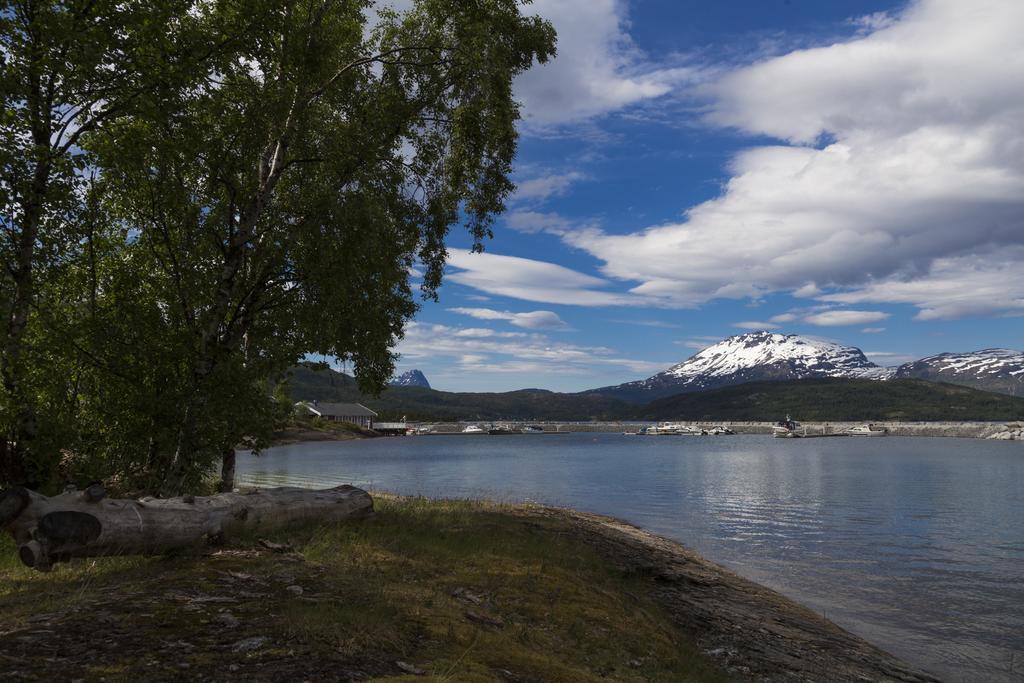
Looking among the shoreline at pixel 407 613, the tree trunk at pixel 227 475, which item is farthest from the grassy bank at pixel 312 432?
the shoreline at pixel 407 613

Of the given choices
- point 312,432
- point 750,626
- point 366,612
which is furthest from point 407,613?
point 312,432

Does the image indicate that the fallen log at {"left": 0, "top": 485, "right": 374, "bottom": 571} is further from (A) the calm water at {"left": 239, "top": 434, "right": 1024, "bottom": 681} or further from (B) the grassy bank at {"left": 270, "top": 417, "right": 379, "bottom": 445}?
(B) the grassy bank at {"left": 270, "top": 417, "right": 379, "bottom": 445}

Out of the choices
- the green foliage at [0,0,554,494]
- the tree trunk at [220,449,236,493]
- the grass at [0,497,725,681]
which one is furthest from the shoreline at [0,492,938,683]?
the tree trunk at [220,449,236,493]

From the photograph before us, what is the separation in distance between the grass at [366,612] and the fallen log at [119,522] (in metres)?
0.48

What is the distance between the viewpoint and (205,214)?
61.4 feet

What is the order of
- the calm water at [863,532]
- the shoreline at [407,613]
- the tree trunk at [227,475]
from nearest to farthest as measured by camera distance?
1. the shoreline at [407,613]
2. the calm water at [863,532]
3. the tree trunk at [227,475]

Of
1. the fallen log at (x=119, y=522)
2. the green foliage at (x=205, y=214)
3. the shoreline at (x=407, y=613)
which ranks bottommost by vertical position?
the shoreline at (x=407, y=613)

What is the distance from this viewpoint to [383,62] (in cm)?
2112

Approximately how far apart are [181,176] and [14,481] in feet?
31.5

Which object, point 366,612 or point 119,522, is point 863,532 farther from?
point 119,522

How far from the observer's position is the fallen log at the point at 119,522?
1080cm

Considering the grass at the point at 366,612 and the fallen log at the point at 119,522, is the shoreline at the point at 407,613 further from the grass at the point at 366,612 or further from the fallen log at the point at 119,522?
the fallen log at the point at 119,522

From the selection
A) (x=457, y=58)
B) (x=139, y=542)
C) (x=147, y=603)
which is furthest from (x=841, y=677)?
(x=457, y=58)

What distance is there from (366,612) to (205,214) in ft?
46.9
